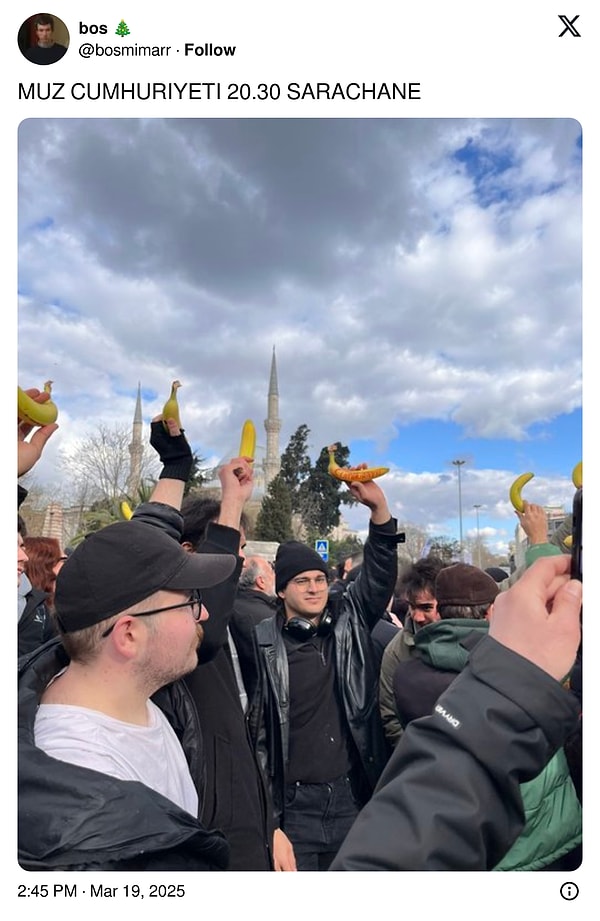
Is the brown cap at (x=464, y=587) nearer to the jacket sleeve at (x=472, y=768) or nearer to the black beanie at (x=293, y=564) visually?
the black beanie at (x=293, y=564)

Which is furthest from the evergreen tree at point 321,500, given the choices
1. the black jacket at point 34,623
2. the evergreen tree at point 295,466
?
the black jacket at point 34,623

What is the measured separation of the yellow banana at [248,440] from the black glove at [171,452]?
0.85ft

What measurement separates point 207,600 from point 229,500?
406mm

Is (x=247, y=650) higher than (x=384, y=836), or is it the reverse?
(x=384, y=836)

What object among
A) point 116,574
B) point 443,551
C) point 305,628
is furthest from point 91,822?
point 443,551

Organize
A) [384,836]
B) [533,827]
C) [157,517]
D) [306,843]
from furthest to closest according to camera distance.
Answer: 1. [306,843]
2. [157,517]
3. [533,827]
4. [384,836]

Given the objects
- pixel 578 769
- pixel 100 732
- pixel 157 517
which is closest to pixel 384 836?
pixel 100 732

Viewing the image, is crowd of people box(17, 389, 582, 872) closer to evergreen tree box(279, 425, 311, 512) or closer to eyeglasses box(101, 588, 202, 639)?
eyeglasses box(101, 588, 202, 639)

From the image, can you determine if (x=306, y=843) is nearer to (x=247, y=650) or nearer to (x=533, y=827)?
(x=247, y=650)

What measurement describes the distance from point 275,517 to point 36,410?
142ft

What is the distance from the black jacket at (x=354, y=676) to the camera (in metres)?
3.00
